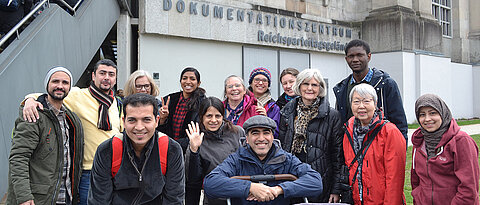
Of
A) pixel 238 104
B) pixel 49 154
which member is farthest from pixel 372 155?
pixel 49 154

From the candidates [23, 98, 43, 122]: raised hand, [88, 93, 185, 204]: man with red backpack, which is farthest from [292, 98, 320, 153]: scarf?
[23, 98, 43, 122]: raised hand

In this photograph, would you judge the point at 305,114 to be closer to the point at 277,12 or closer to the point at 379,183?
the point at 379,183

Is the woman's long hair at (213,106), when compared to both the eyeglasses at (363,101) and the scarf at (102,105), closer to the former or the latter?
the scarf at (102,105)

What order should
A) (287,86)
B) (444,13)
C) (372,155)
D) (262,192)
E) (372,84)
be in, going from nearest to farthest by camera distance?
(262,192) → (372,155) → (372,84) → (287,86) → (444,13)

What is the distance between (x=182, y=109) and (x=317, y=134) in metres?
1.71

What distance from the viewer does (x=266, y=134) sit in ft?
11.0

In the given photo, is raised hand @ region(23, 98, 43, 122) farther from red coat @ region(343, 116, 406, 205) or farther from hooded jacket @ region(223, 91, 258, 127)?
red coat @ region(343, 116, 406, 205)

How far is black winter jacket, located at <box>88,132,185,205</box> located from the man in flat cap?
41cm

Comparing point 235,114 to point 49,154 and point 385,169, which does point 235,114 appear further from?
→ point 49,154

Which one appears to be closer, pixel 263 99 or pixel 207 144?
pixel 207 144

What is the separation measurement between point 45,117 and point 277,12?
11.8m

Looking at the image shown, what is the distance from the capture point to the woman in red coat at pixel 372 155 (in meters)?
3.35

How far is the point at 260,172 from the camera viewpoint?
10.9ft

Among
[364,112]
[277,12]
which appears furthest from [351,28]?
[364,112]
